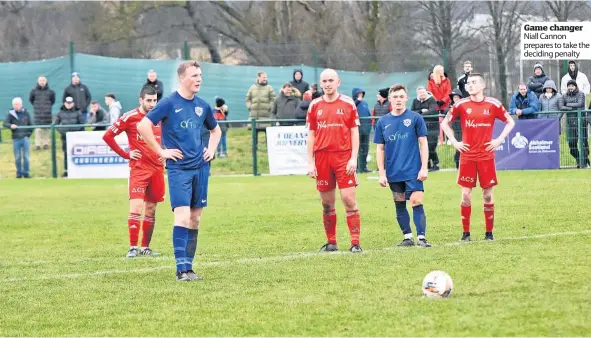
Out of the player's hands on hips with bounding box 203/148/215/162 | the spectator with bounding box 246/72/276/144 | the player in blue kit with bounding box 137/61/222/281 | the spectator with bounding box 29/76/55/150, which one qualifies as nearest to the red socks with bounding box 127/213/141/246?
the player in blue kit with bounding box 137/61/222/281

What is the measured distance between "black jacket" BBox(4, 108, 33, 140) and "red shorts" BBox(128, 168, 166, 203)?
1577 centimetres

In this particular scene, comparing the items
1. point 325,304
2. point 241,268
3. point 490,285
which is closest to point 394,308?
point 325,304

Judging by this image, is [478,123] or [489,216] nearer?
[489,216]

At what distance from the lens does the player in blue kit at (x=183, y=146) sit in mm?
9773

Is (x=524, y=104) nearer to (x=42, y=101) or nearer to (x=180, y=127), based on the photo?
(x=42, y=101)

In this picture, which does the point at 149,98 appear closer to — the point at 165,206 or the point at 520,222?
the point at 520,222

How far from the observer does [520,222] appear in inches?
554

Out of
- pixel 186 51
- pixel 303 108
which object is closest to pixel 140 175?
pixel 303 108

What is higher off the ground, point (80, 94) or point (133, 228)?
point (80, 94)

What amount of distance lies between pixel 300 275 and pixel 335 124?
2374mm

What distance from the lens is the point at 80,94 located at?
2819cm

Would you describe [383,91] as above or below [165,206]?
above

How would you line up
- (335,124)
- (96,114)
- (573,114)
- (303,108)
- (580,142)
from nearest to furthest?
(335,124), (580,142), (573,114), (303,108), (96,114)

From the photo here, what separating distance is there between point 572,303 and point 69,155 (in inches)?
822
